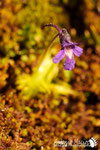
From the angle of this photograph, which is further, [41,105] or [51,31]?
[51,31]

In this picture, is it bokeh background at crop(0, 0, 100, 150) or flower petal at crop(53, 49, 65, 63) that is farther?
bokeh background at crop(0, 0, 100, 150)

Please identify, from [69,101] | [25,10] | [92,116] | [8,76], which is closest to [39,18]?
[25,10]

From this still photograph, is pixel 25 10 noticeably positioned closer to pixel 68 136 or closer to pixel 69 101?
pixel 69 101

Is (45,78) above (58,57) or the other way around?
above

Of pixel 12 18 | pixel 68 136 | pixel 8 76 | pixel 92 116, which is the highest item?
pixel 12 18

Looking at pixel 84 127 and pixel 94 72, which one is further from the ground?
pixel 94 72

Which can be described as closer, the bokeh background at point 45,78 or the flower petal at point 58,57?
the flower petal at point 58,57

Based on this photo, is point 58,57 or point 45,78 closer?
point 58,57

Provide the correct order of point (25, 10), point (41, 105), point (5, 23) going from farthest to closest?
1. point (25, 10)
2. point (5, 23)
3. point (41, 105)
